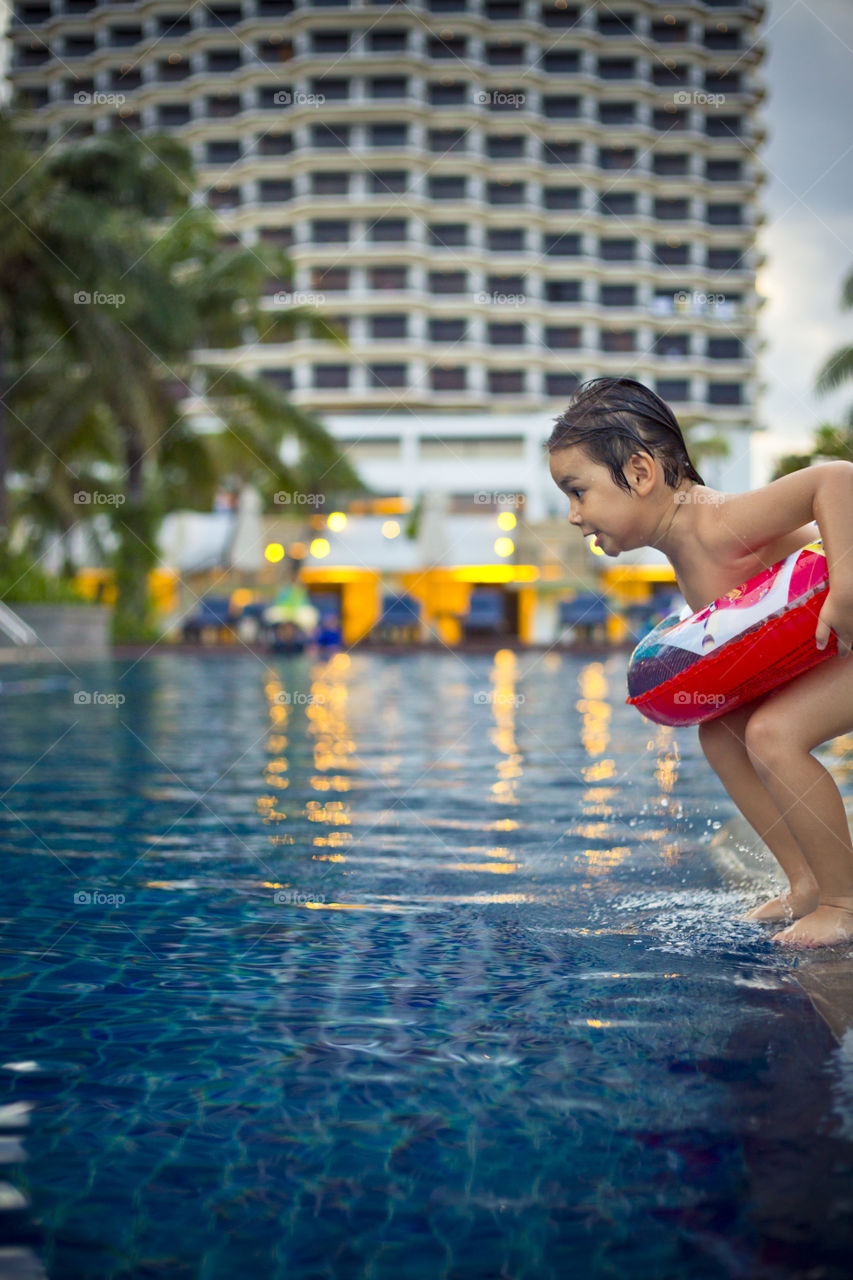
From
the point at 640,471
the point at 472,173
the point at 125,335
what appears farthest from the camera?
the point at 472,173

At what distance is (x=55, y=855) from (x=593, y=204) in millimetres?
70761

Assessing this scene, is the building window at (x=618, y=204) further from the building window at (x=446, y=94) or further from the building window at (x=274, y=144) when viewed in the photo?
the building window at (x=274, y=144)

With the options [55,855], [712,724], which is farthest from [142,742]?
[712,724]

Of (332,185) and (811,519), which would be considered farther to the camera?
(332,185)

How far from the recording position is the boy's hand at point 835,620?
7.44ft

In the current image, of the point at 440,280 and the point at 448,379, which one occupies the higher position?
the point at 440,280

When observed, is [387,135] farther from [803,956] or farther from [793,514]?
[803,956]

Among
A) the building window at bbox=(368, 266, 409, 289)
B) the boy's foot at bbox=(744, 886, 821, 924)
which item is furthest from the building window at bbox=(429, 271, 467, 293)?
the boy's foot at bbox=(744, 886, 821, 924)

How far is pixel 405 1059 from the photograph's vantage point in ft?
5.77

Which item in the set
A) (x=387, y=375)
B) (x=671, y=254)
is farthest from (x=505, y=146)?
(x=387, y=375)

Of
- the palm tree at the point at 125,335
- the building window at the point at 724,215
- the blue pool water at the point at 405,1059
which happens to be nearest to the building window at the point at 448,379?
the building window at the point at 724,215

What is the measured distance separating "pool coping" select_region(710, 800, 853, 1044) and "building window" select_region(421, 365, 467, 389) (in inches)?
2523

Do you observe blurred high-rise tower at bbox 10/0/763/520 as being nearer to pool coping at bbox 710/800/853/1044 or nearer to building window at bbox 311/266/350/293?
building window at bbox 311/266/350/293

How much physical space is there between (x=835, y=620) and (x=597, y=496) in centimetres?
51
